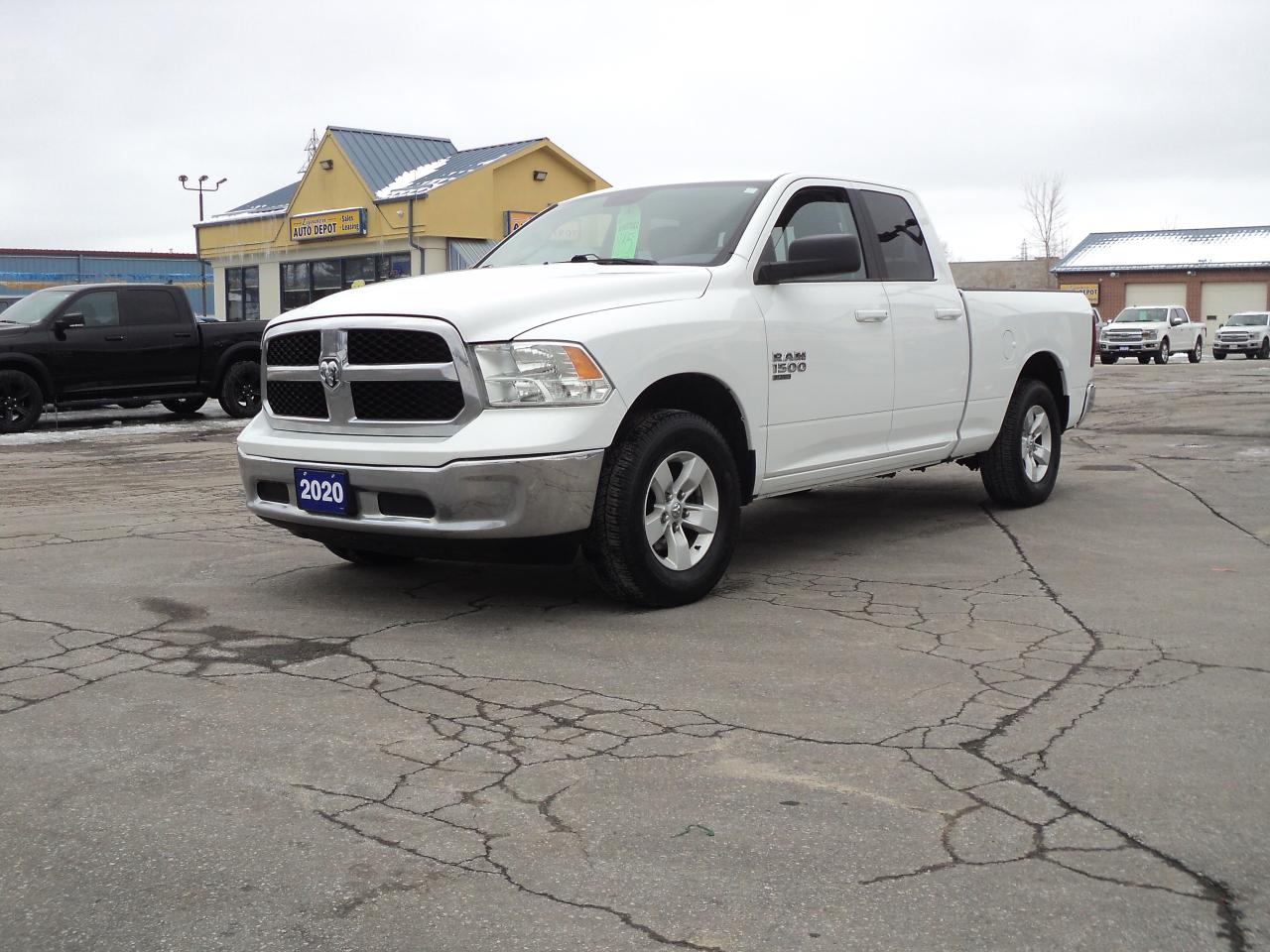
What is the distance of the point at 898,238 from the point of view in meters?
7.41

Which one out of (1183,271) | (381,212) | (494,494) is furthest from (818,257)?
(1183,271)

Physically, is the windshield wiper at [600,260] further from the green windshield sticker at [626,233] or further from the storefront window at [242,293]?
the storefront window at [242,293]

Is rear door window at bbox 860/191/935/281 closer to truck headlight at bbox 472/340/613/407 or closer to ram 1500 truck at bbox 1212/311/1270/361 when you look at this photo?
truck headlight at bbox 472/340/613/407

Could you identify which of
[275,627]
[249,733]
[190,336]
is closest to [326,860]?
[249,733]

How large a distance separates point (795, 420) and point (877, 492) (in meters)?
3.43

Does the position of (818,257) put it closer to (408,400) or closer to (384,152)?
(408,400)

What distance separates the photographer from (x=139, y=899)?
9.57 ft

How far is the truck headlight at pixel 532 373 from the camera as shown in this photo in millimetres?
5234

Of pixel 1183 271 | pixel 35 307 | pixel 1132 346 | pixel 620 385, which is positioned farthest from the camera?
pixel 1183 271

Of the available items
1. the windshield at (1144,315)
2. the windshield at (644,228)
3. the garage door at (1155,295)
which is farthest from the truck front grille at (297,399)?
the garage door at (1155,295)

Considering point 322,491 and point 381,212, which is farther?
point 381,212

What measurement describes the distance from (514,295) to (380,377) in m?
0.62

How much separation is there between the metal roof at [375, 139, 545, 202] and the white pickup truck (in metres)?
32.0

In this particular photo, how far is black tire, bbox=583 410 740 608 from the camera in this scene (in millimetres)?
5422
